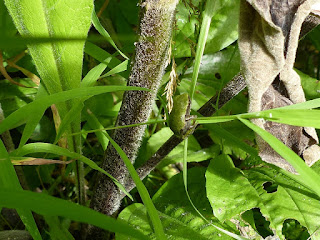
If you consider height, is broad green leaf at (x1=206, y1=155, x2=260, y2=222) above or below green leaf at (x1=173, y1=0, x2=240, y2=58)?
below

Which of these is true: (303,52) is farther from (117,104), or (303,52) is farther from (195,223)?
(195,223)

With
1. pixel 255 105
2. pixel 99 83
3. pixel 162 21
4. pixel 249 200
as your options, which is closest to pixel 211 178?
pixel 249 200

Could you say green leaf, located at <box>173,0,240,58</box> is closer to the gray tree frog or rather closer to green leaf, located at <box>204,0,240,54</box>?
green leaf, located at <box>204,0,240,54</box>

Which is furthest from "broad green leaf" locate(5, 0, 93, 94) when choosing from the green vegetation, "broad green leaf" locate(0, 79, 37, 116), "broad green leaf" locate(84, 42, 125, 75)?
"broad green leaf" locate(0, 79, 37, 116)

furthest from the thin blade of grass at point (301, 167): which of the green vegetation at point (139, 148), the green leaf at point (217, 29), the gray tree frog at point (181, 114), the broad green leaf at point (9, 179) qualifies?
the green leaf at point (217, 29)

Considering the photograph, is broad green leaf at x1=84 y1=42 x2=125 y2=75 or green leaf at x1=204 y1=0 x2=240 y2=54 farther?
green leaf at x1=204 y1=0 x2=240 y2=54

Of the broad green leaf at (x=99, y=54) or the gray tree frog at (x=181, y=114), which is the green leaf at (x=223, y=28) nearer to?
the broad green leaf at (x=99, y=54)

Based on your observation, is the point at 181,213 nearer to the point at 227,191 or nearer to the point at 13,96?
the point at 227,191

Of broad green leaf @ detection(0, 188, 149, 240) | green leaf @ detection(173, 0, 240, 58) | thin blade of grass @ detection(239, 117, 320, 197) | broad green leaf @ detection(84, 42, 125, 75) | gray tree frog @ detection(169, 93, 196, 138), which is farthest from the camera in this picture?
green leaf @ detection(173, 0, 240, 58)
